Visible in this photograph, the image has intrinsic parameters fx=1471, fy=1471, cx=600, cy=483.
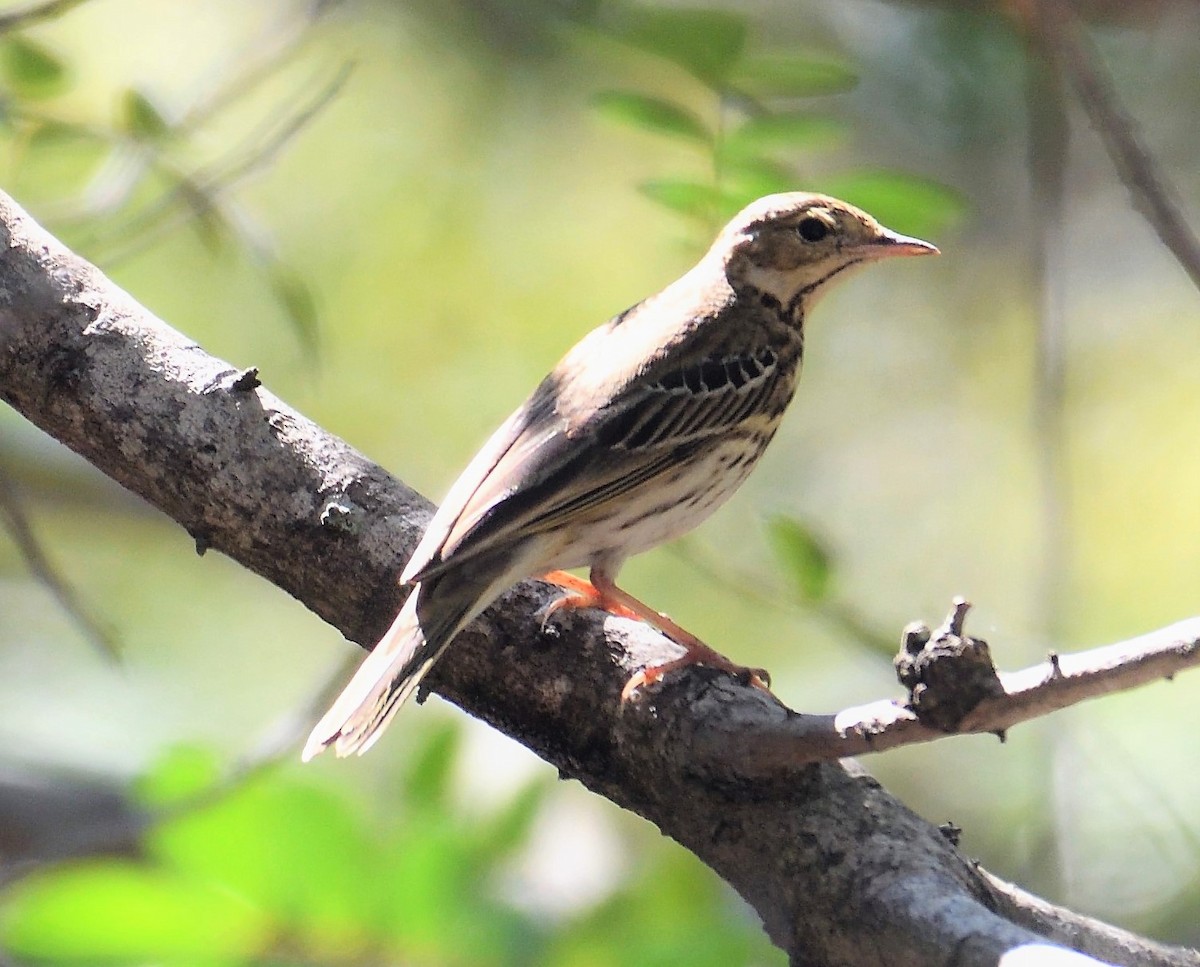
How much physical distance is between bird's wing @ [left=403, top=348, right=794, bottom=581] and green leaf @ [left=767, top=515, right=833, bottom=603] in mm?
459

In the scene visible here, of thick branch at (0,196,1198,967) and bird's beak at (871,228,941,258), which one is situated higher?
bird's beak at (871,228,941,258)

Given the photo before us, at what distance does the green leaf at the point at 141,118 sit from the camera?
4.14 metres

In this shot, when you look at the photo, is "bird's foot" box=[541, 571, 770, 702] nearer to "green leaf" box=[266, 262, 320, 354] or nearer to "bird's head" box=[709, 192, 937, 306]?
"green leaf" box=[266, 262, 320, 354]

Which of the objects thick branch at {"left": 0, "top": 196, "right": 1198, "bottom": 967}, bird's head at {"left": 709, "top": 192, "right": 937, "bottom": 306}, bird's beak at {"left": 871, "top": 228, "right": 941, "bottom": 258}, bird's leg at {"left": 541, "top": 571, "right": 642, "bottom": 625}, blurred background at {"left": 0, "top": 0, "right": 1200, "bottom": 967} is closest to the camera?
thick branch at {"left": 0, "top": 196, "right": 1198, "bottom": 967}

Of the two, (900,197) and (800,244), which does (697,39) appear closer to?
(900,197)

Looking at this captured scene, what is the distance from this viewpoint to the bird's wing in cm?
369

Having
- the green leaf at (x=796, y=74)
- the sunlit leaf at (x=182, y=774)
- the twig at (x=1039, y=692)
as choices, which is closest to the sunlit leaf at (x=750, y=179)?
the green leaf at (x=796, y=74)

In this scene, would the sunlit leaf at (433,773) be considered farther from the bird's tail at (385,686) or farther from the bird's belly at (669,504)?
the bird's tail at (385,686)

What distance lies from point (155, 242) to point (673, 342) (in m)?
1.86

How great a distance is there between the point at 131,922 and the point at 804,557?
2011mm

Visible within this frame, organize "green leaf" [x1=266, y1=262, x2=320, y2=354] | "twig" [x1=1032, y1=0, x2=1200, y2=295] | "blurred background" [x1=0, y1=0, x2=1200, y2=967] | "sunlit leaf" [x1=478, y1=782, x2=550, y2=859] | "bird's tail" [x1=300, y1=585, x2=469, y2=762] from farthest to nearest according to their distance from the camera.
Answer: "blurred background" [x1=0, y1=0, x2=1200, y2=967], "green leaf" [x1=266, y1=262, x2=320, y2=354], "sunlit leaf" [x1=478, y1=782, x2=550, y2=859], "bird's tail" [x1=300, y1=585, x2=469, y2=762], "twig" [x1=1032, y1=0, x2=1200, y2=295]

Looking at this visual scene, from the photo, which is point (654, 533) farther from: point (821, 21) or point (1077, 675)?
point (821, 21)

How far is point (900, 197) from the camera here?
421 centimetres

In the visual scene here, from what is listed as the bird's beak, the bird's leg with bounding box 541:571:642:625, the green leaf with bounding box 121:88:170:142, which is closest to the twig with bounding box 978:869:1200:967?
the bird's leg with bounding box 541:571:642:625
